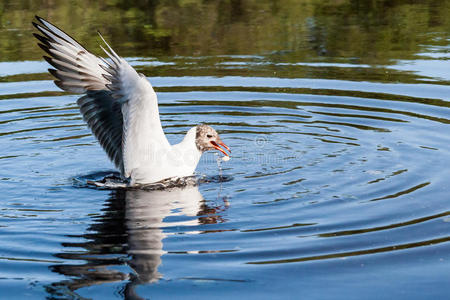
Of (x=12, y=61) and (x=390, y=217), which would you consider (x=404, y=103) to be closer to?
(x=390, y=217)

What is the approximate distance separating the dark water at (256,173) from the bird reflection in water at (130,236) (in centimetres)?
2

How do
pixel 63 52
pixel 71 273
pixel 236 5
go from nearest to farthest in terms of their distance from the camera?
pixel 71 273, pixel 63 52, pixel 236 5

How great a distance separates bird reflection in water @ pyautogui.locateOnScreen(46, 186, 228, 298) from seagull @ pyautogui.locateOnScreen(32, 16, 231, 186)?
1.06 ft

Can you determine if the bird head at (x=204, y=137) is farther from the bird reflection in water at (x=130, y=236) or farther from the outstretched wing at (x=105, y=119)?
the outstretched wing at (x=105, y=119)

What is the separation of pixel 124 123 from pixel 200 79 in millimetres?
5952

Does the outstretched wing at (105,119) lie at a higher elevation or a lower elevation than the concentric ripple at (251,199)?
higher

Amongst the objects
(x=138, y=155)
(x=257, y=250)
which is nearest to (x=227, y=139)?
(x=138, y=155)

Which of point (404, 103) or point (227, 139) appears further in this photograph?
point (404, 103)

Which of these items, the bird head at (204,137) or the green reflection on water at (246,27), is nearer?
the bird head at (204,137)

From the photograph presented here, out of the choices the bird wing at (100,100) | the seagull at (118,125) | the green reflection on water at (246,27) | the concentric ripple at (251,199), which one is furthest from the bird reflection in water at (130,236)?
the green reflection on water at (246,27)

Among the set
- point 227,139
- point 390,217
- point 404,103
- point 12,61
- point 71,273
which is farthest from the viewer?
point 12,61

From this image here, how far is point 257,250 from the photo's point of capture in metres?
6.64

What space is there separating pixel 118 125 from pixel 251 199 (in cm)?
216

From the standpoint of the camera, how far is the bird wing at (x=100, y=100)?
28.0 feet
